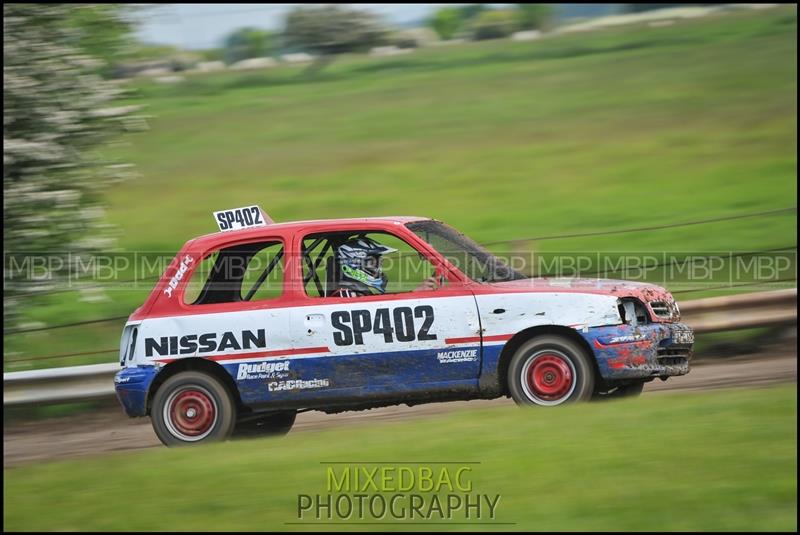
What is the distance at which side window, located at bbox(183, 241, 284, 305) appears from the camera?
8289mm

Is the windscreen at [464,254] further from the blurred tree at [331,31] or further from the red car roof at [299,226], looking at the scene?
the blurred tree at [331,31]

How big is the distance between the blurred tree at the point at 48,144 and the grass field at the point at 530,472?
4268 mm

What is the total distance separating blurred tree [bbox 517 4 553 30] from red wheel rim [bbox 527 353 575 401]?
15494mm

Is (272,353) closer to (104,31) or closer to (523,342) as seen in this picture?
(523,342)

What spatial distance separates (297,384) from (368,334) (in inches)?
26.1

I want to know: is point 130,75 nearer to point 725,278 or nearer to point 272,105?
point 272,105

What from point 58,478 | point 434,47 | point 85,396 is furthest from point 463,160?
point 58,478

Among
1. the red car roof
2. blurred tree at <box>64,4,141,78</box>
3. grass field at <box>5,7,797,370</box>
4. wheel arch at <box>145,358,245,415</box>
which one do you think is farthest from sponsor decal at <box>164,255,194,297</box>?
grass field at <box>5,7,797,370</box>

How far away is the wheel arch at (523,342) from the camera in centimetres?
767

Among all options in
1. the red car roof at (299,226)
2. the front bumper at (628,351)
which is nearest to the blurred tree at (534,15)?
the red car roof at (299,226)

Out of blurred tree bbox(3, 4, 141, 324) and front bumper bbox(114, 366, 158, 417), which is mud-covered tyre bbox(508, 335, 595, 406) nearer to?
front bumper bbox(114, 366, 158, 417)

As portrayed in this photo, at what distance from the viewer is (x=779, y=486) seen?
5.28m

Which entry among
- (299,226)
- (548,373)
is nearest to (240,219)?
(299,226)

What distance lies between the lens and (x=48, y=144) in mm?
10914
